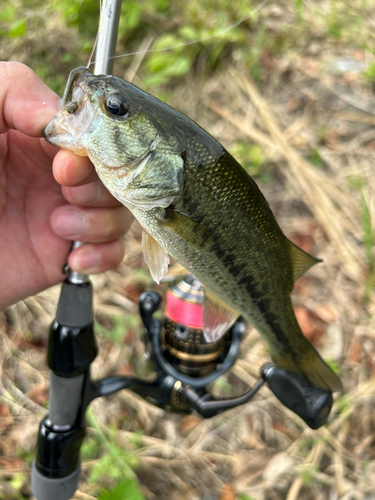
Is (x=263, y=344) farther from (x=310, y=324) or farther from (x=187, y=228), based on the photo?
(x=187, y=228)

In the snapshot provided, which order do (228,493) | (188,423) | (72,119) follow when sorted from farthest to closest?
Answer: (188,423) < (228,493) < (72,119)

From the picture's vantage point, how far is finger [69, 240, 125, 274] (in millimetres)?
1691

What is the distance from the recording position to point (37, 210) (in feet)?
6.32

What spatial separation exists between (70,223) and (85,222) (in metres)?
0.07

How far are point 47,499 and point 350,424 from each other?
1.87 meters

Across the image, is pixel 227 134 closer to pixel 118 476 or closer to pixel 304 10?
pixel 304 10

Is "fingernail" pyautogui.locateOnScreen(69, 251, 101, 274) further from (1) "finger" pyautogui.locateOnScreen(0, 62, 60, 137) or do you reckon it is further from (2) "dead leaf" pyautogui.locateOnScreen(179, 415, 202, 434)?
(2) "dead leaf" pyautogui.locateOnScreen(179, 415, 202, 434)

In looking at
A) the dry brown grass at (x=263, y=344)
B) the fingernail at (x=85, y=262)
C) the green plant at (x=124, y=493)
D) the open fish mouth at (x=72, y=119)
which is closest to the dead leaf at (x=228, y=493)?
the dry brown grass at (x=263, y=344)

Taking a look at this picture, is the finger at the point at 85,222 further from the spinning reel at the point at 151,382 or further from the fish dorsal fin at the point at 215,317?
the fish dorsal fin at the point at 215,317

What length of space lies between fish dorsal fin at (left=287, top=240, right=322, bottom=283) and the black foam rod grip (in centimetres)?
39

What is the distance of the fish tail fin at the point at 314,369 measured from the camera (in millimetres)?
1575

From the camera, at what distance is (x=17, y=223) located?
74.7 inches

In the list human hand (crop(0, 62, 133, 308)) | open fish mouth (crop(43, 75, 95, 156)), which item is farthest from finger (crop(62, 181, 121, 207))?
open fish mouth (crop(43, 75, 95, 156))

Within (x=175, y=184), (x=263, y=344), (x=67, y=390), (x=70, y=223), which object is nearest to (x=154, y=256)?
(x=175, y=184)
